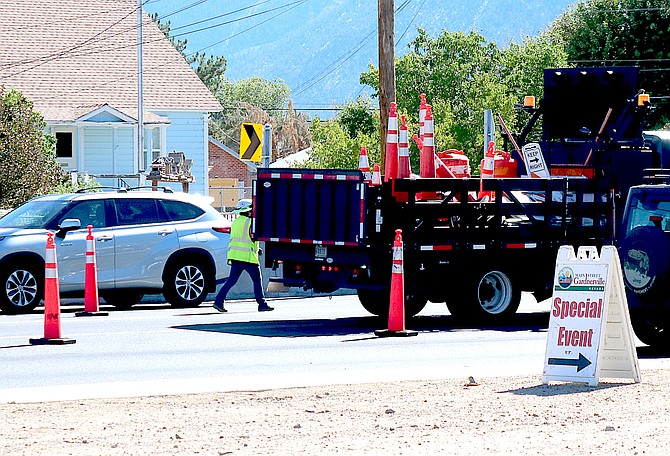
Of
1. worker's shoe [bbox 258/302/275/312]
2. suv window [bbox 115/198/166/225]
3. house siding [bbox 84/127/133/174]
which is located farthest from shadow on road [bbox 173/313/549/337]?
house siding [bbox 84/127/133/174]

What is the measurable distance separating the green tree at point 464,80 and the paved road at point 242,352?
2909cm

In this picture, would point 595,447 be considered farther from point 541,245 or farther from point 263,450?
point 541,245

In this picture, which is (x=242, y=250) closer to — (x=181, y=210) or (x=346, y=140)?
(x=181, y=210)

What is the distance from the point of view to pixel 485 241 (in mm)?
16328

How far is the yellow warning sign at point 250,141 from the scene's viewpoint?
21875mm

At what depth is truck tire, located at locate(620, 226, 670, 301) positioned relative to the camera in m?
12.7

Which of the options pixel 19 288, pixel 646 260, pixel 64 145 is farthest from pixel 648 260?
pixel 64 145

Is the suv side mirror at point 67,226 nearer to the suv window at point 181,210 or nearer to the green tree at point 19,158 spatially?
the suv window at point 181,210

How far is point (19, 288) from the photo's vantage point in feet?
60.5

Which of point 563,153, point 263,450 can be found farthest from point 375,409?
point 563,153

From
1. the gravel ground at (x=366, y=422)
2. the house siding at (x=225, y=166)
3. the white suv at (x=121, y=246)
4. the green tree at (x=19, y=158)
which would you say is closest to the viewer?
the gravel ground at (x=366, y=422)

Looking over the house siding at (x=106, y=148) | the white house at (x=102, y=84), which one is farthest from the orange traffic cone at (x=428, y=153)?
the house siding at (x=106, y=148)

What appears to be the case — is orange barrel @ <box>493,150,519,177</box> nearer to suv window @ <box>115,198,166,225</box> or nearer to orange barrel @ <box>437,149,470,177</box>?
orange barrel @ <box>437,149,470,177</box>

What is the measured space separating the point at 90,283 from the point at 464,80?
35.7 m
